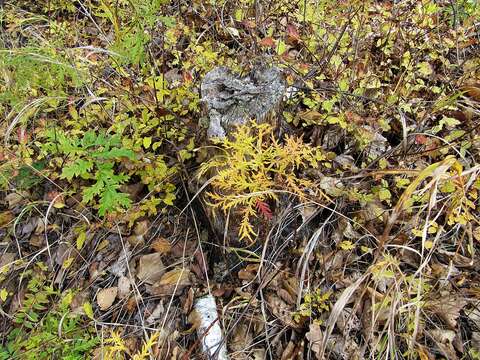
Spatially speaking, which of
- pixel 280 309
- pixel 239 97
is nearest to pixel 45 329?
pixel 280 309

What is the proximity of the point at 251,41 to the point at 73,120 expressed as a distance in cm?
145

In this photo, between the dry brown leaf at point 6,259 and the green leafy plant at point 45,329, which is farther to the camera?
the dry brown leaf at point 6,259

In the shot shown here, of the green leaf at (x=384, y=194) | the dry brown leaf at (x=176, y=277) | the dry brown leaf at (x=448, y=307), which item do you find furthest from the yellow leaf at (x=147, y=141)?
the dry brown leaf at (x=448, y=307)

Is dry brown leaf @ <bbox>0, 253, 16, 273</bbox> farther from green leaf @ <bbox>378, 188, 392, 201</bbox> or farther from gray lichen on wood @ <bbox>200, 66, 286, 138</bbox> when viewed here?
green leaf @ <bbox>378, 188, 392, 201</bbox>

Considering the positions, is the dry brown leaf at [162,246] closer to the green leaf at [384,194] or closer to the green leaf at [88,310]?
the green leaf at [88,310]

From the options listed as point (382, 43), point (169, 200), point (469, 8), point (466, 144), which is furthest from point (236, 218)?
point (469, 8)

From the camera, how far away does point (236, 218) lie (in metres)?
2.05

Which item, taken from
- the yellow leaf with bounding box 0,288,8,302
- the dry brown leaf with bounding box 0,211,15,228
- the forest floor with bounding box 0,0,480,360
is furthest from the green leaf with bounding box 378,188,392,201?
the dry brown leaf with bounding box 0,211,15,228

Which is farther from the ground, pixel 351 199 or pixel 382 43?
pixel 382 43

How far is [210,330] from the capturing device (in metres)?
2.06

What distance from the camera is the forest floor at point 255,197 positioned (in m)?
1.91

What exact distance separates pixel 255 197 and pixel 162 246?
2.92 ft

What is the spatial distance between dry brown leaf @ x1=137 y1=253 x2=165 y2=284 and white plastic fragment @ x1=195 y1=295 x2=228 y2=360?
0.30 metres

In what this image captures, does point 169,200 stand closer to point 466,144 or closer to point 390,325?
point 390,325
